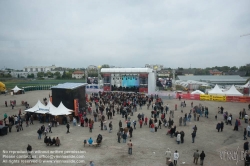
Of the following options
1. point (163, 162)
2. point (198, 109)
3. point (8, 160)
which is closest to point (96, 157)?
point (163, 162)

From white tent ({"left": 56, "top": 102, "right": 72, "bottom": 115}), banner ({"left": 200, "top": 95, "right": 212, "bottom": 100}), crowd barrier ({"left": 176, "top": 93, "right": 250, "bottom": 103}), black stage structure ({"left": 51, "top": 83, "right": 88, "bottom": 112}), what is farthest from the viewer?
banner ({"left": 200, "top": 95, "right": 212, "bottom": 100})

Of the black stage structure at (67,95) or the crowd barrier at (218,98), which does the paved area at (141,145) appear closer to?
the black stage structure at (67,95)

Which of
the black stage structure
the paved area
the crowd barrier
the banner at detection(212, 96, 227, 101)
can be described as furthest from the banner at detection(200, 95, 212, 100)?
the black stage structure

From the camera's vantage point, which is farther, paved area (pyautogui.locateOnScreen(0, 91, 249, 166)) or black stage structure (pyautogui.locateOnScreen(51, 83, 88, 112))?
black stage structure (pyautogui.locateOnScreen(51, 83, 88, 112))

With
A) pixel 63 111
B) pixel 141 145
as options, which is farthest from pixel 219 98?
pixel 63 111

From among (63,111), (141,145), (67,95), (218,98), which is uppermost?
(67,95)

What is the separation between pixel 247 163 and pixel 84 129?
36.8 feet

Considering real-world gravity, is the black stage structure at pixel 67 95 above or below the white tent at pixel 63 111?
above

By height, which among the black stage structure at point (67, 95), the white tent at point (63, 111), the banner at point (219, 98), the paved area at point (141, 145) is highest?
the black stage structure at point (67, 95)

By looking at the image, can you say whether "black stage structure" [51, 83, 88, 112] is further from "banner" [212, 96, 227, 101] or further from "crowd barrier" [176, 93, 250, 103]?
"banner" [212, 96, 227, 101]

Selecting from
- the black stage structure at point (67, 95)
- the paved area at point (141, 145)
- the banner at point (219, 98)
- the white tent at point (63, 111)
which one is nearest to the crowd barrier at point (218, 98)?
the banner at point (219, 98)

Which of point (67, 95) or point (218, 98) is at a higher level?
point (67, 95)

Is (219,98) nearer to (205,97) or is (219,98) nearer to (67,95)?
(205,97)

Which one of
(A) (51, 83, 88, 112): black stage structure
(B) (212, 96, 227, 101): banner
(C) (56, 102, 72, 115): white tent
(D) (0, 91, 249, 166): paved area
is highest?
(A) (51, 83, 88, 112): black stage structure
